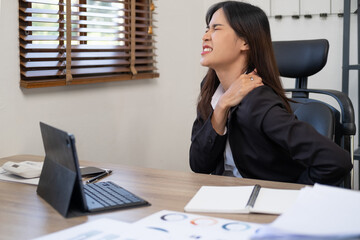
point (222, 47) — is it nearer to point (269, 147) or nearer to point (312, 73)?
point (269, 147)

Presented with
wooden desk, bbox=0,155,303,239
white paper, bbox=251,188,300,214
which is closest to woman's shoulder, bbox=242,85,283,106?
wooden desk, bbox=0,155,303,239

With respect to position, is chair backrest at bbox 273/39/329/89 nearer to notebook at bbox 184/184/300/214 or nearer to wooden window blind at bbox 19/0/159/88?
wooden window blind at bbox 19/0/159/88

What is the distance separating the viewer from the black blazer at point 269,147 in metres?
1.50

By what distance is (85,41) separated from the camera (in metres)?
2.60

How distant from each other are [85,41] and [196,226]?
174 cm

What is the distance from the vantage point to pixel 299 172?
170 cm

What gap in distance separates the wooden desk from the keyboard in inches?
1.2

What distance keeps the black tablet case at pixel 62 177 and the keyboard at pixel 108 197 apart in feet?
0.14

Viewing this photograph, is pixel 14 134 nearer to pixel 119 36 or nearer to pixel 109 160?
pixel 109 160

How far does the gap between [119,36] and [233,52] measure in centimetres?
115

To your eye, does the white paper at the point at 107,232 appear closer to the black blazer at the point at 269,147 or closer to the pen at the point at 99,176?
the pen at the point at 99,176

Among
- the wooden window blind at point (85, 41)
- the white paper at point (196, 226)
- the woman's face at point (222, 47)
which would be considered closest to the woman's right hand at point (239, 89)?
the woman's face at point (222, 47)

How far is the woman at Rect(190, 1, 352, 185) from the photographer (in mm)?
1521

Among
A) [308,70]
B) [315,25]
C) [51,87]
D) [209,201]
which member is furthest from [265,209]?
[315,25]
